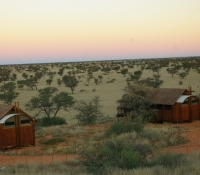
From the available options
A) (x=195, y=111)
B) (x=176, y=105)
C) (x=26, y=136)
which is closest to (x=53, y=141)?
(x=26, y=136)

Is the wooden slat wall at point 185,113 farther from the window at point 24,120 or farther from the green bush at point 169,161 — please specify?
the green bush at point 169,161

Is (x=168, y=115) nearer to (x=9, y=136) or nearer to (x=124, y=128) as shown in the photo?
(x=124, y=128)

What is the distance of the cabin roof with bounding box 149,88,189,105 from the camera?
25.9 m

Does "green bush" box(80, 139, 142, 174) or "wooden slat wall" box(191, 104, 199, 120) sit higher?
"green bush" box(80, 139, 142, 174)

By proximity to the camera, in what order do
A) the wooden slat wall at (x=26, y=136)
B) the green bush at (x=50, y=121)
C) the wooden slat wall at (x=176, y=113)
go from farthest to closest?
the green bush at (x=50, y=121) → the wooden slat wall at (x=176, y=113) → the wooden slat wall at (x=26, y=136)

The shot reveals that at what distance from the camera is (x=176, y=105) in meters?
25.7

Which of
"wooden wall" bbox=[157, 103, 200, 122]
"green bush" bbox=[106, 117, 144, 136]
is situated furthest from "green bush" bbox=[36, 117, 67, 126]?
"green bush" bbox=[106, 117, 144, 136]

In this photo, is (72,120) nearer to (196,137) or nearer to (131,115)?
(131,115)

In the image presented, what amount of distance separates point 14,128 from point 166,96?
12898mm

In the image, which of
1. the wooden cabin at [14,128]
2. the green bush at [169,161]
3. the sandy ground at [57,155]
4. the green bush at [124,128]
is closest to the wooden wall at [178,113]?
the sandy ground at [57,155]

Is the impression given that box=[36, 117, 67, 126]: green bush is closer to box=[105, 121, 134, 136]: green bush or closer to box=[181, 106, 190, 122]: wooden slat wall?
box=[105, 121, 134, 136]: green bush

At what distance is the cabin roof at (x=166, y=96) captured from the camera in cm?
2591

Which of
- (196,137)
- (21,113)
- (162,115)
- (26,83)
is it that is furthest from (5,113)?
(26,83)

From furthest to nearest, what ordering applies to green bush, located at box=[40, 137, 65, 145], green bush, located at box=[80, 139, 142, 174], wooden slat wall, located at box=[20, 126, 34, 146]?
green bush, located at box=[40, 137, 65, 145] < wooden slat wall, located at box=[20, 126, 34, 146] < green bush, located at box=[80, 139, 142, 174]
